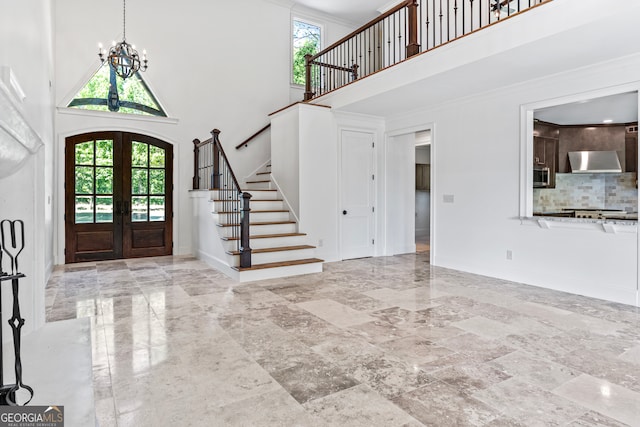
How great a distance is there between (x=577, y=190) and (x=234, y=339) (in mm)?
5210

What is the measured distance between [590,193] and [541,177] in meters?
0.87

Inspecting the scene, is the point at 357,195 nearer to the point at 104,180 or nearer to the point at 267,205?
the point at 267,205

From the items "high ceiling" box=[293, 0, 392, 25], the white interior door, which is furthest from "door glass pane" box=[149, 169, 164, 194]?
"high ceiling" box=[293, 0, 392, 25]

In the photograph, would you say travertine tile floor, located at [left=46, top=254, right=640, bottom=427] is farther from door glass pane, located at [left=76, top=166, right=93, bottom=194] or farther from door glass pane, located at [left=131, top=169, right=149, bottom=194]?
door glass pane, located at [left=131, top=169, right=149, bottom=194]

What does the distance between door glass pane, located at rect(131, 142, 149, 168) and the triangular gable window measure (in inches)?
23.5

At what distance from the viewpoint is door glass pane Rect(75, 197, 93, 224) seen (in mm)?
6520

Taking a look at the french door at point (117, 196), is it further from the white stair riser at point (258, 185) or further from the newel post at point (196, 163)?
the white stair riser at point (258, 185)

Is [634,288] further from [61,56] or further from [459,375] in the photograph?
[61,56]

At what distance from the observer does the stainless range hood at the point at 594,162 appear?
494 cm

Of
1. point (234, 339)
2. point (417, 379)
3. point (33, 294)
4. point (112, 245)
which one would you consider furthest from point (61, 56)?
point (417, 379)

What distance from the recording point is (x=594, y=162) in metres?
5.10

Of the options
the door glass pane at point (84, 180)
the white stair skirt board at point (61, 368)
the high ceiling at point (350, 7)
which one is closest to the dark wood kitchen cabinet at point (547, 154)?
the high ceiling at point (350, 7)

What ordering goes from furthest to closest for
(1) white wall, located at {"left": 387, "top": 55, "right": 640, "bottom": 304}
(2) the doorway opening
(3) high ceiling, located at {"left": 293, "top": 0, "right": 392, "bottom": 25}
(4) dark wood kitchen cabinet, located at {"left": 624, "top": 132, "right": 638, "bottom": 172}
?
(2) the doorway opening
(3) high ceiling, located at {"left": 293, "top": 0, "right": 392, "bottom": 25}
(4) dark wood kitchen cabinet, located at {"left": 624, "top": 132, "right": 638, "bottom": 172}
(1) white wall, located at {"left": 387, "top": 55, "right": 640, "bottom": 304}

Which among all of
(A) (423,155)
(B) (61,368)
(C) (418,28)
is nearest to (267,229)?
(B) (61,368)
